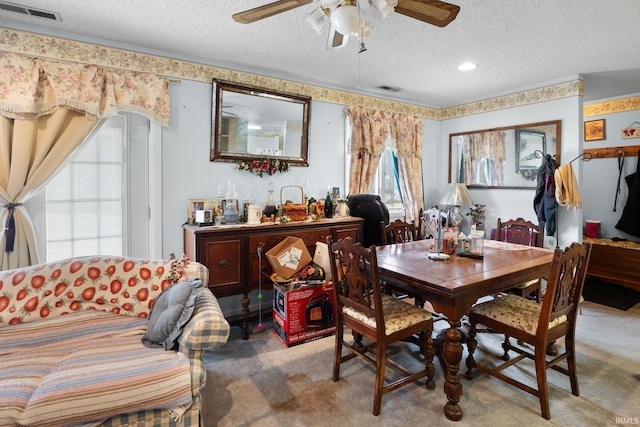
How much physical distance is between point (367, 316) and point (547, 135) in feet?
11.1

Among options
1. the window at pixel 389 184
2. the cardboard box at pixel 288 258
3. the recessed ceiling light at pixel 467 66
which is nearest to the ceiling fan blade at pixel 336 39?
the cardboard box at pixel 288 258

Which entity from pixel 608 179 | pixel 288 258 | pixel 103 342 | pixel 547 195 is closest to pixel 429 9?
pixel 288 258

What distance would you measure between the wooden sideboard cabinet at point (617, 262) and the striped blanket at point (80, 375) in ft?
16.0

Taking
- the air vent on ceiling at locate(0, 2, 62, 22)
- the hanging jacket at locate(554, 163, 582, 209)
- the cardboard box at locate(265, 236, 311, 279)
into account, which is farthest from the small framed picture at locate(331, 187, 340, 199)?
the air vent on ceiling at locate(0, 2, 62, 22)

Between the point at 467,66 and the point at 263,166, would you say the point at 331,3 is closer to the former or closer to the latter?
the point at 263,166

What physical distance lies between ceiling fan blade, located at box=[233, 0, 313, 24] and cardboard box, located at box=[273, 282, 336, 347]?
78.6 inches

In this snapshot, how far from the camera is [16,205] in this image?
2.58 meters

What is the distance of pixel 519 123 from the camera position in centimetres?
425

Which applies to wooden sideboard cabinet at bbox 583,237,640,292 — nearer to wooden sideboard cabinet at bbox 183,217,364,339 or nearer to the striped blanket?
wooden sideboard cabinet at bbox 183,217,364,339

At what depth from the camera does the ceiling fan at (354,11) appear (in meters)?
1.52

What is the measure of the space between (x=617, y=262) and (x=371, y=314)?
4.16 metres

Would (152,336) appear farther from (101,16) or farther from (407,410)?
(101,16)

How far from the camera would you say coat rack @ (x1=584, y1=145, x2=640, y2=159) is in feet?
14.9

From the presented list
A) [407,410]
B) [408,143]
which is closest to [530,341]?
[407,410]
